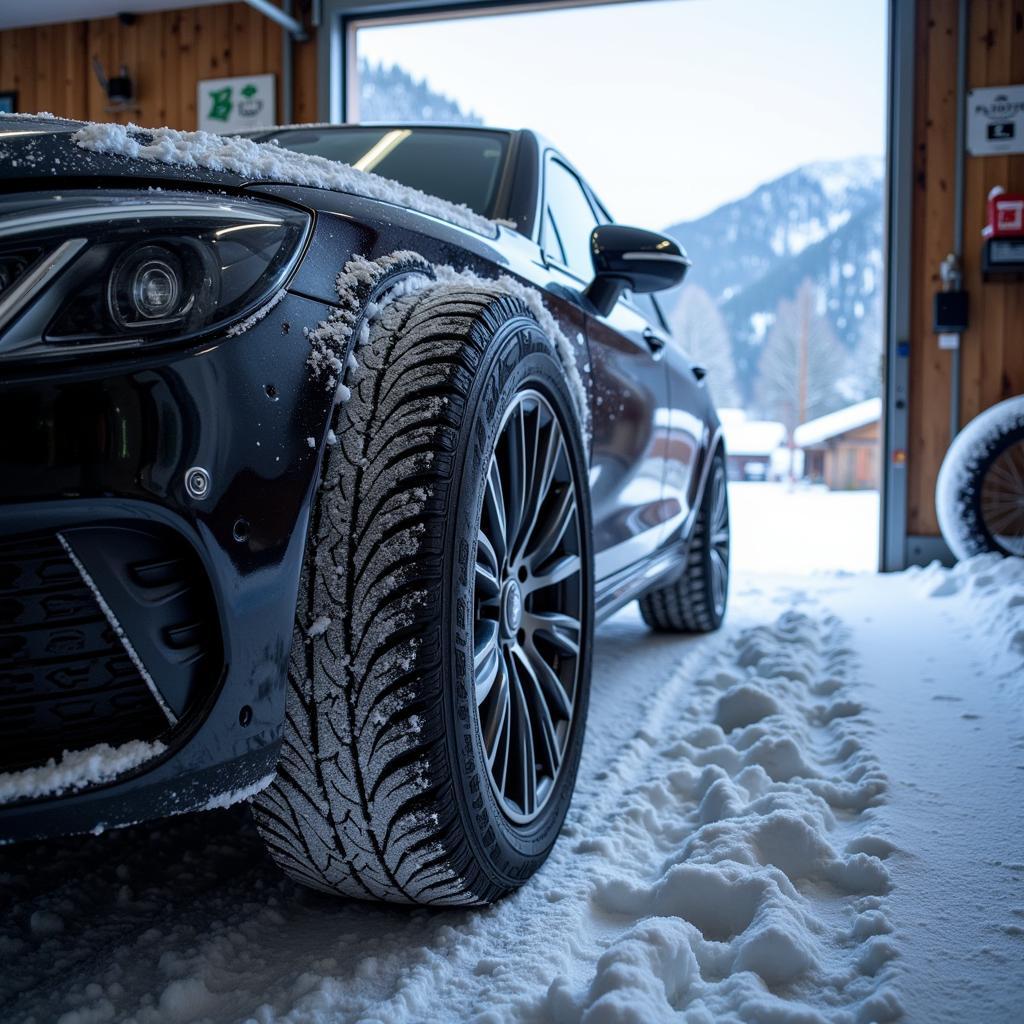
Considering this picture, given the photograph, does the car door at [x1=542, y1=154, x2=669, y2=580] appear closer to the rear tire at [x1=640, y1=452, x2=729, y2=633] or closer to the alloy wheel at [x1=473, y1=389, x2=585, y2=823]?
the alloy wheel at [x1=473, y1=389, x2=585, y2=823]

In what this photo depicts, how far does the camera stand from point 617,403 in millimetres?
2105

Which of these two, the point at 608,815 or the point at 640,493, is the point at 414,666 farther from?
the point at 640,493

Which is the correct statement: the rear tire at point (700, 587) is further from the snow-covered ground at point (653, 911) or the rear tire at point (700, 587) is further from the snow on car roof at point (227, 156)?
the snow on car roof at point (227, 156)

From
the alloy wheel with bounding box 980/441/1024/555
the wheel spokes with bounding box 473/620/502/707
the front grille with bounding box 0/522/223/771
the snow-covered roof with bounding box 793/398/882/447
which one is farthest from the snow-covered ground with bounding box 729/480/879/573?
the front grille with bounding box 0/522/223/771

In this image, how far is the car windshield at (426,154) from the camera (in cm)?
202

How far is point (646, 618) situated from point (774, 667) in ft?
2.81

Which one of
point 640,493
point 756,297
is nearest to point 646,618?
point 640,493

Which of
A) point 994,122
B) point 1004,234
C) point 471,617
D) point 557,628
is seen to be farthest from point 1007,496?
point 471,617

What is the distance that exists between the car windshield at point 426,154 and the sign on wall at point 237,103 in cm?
449

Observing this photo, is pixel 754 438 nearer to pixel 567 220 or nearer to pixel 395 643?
pixel 567 220

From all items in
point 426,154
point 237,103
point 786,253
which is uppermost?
point 786,253

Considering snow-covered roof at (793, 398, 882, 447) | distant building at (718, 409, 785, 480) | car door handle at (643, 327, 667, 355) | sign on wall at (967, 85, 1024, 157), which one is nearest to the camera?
car door handle at (643, 327, 667, 355)

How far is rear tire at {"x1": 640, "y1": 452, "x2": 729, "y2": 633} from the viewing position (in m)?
3.26

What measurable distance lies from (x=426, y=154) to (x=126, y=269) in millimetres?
1359
